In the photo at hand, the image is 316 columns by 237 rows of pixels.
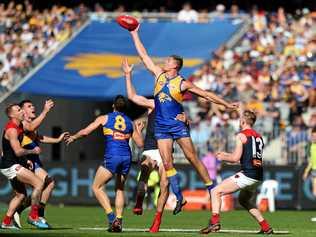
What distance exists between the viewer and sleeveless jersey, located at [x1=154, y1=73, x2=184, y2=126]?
1866 cm

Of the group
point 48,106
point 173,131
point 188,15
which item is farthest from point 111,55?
point 173,131

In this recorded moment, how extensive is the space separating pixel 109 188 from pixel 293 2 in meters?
15.2

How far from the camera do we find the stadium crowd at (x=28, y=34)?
4062cm

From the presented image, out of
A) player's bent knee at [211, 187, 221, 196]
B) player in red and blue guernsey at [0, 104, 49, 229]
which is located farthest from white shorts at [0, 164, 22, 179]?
player's bent knee at [211, 187, 221, 196]

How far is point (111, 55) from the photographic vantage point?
40.7 meters

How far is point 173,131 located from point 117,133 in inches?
48.9

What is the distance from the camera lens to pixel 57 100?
40531mm

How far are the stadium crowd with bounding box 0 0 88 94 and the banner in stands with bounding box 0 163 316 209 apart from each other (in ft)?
22.8

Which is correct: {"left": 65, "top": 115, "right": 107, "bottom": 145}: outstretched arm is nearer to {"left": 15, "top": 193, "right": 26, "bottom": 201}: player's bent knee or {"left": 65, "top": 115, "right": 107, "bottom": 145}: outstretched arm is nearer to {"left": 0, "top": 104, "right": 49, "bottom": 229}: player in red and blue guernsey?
{"left": 0, "top": 104, "right": 49, "bottom": 229}: player in red and blue guernsey

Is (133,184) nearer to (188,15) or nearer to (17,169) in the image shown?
(188,15)

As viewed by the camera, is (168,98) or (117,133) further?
(117,133)

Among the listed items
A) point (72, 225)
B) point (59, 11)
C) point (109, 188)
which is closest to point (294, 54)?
point (109, 188)

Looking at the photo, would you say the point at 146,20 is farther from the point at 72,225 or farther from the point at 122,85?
the point at 72,225

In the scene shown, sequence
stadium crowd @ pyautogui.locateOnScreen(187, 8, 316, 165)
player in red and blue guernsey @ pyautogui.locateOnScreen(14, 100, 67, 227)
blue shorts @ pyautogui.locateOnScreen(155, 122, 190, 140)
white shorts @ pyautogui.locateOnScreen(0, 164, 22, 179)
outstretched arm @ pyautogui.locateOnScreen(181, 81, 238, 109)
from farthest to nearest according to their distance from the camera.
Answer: stadium crowd @ pyautogui.locateOnScreen(187, 8, 316, 165) → player in red and blue guernsey @ pyautogui.locateOnScreen(14, 100, 67, 227) → white shorts @ pyautogui.locateOnScreen(0, 164, 22, 179) → blue shorts @ pyautogui.locateOnScreen(155, 122, 190, 140) → outstretched arm @ pyautogui.locateOnScreen(181, 81, 238, 109)
